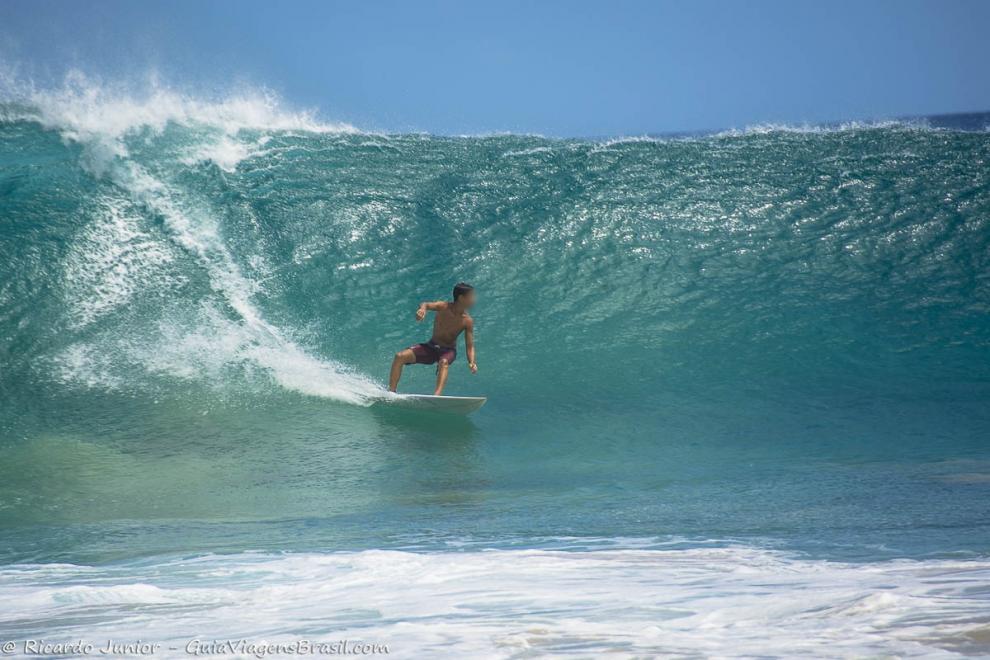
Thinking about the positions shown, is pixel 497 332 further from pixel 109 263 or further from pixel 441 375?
pixel 109 263

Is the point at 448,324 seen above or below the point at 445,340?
above

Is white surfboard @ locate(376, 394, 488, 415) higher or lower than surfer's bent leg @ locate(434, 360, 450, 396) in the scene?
lower

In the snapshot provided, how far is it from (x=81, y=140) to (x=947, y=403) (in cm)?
1160

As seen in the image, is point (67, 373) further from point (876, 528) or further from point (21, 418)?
point (876, 528)

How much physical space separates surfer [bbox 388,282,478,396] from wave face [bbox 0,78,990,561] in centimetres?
40

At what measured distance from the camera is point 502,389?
996 cm

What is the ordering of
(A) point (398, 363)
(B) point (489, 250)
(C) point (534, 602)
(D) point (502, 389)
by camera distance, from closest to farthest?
(C) point (534, 602) < (A) point (398, 363) < (D) point (502, 389) < (B) point (489, 250)

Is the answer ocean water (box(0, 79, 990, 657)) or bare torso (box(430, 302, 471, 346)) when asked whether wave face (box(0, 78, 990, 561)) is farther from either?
bare torso (box(430, 302, 471, 346))

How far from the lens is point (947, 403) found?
30.4ft

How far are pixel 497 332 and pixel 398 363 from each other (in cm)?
227

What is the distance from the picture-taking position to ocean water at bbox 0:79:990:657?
4.17 meters

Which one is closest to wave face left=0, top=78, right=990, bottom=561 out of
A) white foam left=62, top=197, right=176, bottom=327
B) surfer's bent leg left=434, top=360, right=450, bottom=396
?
white foam left=62, top=197, right=176, bottom=327

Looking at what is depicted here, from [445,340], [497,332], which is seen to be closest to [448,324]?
[445,340]

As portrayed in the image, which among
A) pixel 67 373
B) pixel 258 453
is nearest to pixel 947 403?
pixel 258 453
